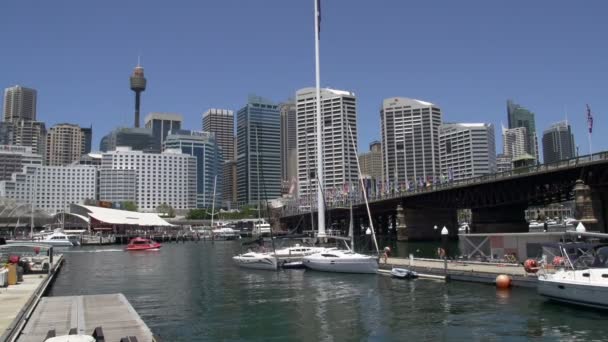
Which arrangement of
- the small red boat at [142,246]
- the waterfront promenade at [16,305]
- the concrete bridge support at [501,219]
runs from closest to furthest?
1. the waterfront promenade at [16,305]
2. the small red boat at [142,246]
3. the concrete bridge support at [501,219]

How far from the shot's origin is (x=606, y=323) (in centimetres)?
2848

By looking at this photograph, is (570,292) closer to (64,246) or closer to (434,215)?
(434,215)

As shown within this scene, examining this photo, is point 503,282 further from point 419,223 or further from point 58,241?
point 58,241

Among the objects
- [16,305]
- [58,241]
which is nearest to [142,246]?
[58,241]

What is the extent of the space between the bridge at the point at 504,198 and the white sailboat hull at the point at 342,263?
2405 centimetres

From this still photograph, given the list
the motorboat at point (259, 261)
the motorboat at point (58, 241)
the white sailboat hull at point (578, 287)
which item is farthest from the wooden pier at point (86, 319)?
the motorboat at point (58, 241)

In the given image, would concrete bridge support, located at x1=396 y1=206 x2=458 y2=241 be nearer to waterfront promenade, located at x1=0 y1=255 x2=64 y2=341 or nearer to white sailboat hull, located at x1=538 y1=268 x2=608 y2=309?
white sailboat hull, located at x1=538 y1=268 x2=608 y2=309

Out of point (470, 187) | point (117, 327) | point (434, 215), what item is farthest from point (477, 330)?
point (434, 215)

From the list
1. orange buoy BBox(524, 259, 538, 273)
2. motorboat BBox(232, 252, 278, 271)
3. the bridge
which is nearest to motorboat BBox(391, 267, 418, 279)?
orange buoy BBox(524, 259, 538, 273)

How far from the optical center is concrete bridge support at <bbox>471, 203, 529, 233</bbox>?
418ft

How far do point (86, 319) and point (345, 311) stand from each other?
16309mm

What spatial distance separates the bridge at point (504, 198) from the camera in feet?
272

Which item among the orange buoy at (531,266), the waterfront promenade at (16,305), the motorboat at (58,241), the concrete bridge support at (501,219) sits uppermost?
the concrete bridge support at (501,219)

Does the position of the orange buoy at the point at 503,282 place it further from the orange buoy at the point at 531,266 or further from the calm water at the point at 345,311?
the orange buoy at the point at 531,266
